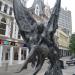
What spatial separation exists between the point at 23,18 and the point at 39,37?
1.34 m

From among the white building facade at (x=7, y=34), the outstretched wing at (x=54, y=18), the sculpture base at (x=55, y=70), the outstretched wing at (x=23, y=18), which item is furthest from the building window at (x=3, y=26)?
the outstretched wing at (x=54, y=18)

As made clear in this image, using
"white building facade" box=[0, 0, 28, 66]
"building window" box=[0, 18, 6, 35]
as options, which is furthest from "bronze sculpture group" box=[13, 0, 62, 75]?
"building window" box=[0, 18, 6, 35]

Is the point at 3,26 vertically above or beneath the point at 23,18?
above

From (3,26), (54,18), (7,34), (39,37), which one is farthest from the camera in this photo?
(7,34)

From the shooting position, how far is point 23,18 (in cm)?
1041

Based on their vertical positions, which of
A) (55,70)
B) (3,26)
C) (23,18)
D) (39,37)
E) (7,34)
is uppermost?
(3,26)

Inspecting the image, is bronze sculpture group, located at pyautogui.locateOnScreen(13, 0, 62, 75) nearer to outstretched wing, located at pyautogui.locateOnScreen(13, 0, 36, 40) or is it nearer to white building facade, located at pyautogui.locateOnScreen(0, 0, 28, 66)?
outstretched wing, located at pyautogui.locateOnScreen(13, 0, 36, 40)

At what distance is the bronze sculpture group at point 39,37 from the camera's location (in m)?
9.65

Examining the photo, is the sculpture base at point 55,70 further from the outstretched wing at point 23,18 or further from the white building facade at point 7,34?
the white building facade at point 7,34

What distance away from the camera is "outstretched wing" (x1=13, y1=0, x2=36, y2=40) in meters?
10.2

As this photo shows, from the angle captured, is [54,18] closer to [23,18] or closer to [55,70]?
[23,18]

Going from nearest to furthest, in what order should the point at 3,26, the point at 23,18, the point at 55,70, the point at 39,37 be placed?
the point at 39,37
the point at 23,18
the point at 55,70
the point at 3,26

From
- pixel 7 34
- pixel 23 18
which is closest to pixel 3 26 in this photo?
pixel 7 34

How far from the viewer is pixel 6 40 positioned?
26.8 m
